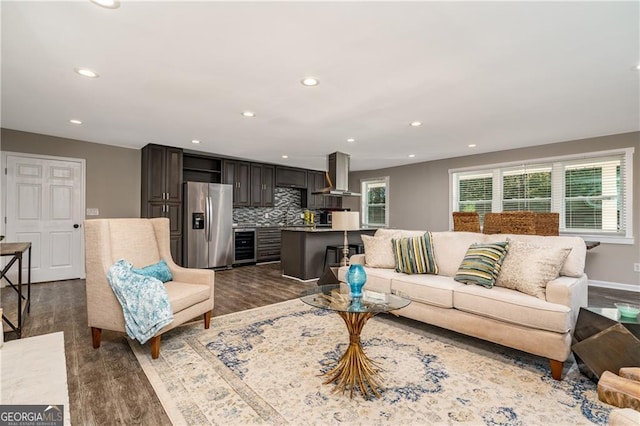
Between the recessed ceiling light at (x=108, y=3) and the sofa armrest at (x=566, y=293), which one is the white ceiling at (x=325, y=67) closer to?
the recessed ceiling light at (x=108, y=3)

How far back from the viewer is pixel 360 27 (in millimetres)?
1929

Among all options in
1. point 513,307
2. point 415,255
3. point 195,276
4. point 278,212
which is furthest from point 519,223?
point 278,212

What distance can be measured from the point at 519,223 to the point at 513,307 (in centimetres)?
176

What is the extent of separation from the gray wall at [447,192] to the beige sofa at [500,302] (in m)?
2.85

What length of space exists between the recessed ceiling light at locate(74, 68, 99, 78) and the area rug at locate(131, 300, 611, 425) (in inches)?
92.3

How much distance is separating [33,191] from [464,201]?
24.9ft

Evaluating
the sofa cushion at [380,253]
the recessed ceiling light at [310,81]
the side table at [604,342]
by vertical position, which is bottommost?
the side table at [604,342]

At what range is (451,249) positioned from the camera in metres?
3.25

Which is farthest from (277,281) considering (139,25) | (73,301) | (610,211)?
(610,211)

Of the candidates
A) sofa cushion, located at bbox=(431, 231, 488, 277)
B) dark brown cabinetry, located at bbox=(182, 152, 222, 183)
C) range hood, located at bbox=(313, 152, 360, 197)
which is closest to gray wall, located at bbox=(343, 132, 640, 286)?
range hood, located at bbox=(313, 152, 360, 197)

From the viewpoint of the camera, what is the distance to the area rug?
1.68 meters

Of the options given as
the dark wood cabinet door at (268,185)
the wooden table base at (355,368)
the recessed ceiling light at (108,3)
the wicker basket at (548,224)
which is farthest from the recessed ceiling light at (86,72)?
the wicker basket at (548,224)

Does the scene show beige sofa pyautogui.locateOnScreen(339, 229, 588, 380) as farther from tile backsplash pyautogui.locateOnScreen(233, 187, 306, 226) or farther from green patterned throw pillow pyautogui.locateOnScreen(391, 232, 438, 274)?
tile backsplash pyautogui.locateOnScreen(233, 187, 306, 226)

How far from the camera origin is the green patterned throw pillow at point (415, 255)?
10.6ft
